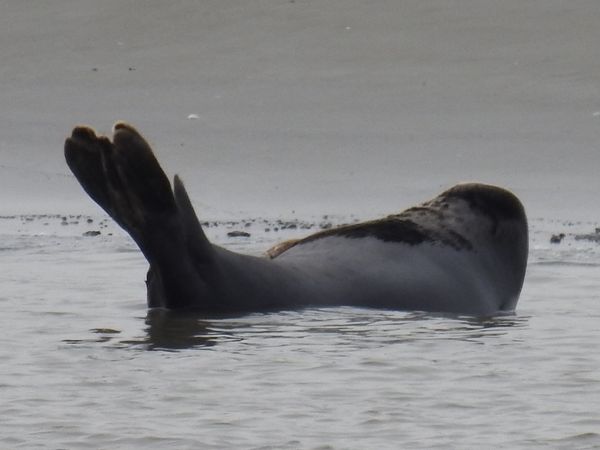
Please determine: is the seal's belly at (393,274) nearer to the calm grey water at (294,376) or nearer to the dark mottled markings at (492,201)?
the calm grey water at (294,376)

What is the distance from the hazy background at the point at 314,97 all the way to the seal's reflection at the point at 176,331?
5.05 metres

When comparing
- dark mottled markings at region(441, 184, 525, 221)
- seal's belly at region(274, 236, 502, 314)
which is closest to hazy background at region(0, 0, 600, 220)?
dark mottled markings at region(441, 184, 525, 221)

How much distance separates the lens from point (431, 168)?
12.1 meters

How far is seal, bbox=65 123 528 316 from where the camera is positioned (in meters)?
5.84

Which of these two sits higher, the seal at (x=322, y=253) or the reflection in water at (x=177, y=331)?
the seal at (x=322, y=253)

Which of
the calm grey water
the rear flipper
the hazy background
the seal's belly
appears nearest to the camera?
the calm grey water

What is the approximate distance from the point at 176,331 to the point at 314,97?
8.50m

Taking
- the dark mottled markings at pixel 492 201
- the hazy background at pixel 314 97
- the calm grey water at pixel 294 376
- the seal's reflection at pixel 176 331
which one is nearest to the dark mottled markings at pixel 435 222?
the dark mottled markings at pixel 492 201

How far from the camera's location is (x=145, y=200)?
230 inches

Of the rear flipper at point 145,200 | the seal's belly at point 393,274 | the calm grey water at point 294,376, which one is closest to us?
the calm grey water at point 294,376

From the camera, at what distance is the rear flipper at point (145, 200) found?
579cm

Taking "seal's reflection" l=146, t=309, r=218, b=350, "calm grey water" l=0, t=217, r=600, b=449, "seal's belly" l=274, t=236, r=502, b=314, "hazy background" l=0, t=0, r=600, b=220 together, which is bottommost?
"calm grey water" l=0, t=217, r=600, b=449

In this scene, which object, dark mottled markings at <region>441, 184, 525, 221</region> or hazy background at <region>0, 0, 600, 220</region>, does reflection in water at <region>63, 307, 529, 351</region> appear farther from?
hazy background at <region>0, 0, 600, 220</region>

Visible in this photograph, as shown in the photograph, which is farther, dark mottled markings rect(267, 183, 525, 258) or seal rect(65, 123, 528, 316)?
dark mottled markings rect(267, 183, 525, 258)
